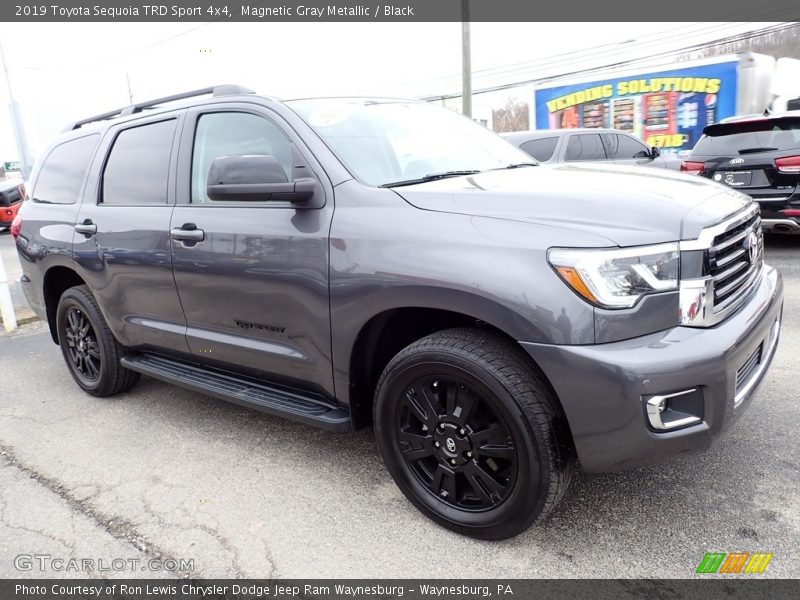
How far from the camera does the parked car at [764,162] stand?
695cm

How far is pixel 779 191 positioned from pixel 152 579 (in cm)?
743

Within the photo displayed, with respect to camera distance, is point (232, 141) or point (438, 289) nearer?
point (438, 289)

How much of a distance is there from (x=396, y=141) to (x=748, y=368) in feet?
6.26

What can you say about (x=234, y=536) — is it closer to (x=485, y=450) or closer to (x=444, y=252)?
(x=485, y=450)

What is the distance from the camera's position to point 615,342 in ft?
6.76

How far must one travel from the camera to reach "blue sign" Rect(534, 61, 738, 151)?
1405cm

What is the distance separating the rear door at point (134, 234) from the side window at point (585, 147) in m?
6.97

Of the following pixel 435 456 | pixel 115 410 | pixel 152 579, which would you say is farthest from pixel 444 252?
pixel 115 410

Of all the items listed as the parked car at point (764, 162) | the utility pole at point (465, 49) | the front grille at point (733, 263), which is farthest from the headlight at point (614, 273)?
the utility pole at point (465, 49)

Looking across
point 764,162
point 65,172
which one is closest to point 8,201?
point 65,172

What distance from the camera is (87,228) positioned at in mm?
3920

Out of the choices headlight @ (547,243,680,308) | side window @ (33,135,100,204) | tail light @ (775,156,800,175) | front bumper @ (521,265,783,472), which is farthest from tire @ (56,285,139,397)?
tail light @ (775,156,800,175)

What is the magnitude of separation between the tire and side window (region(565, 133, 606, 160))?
7.22 metres

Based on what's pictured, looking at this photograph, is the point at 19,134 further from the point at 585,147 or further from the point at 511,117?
the point at 511,117
